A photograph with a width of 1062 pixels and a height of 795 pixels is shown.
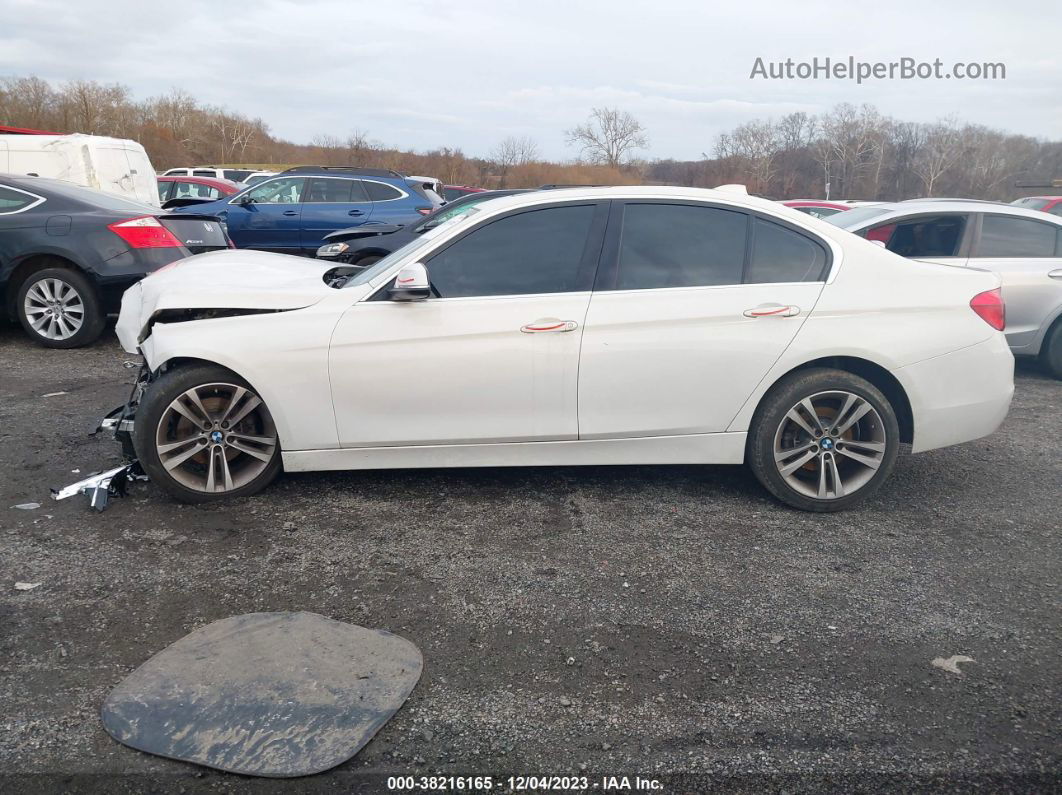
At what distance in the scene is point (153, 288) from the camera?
175 inches

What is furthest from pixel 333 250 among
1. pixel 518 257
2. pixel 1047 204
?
pixel 1047 204

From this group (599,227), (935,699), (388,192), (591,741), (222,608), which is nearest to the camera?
(591,741)

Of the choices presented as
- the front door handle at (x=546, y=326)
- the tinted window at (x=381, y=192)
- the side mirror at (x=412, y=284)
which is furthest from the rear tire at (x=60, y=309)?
the tinted window at (x=381, y=192)

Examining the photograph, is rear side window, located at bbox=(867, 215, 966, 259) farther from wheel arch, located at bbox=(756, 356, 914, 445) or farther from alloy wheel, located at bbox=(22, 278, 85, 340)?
alloy wheel, located at bbox=(22, 278, 85, 340)

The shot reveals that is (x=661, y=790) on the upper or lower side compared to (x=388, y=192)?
lower

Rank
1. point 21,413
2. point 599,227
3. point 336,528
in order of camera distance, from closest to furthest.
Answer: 1. point 336,528
2. point 599,227
3. point 21,413

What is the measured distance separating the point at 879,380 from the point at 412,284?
2568 millimetres

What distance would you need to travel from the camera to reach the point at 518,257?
166 inches

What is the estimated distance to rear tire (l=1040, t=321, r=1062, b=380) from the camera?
759 centimetres

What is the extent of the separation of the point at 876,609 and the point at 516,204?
2660 mm

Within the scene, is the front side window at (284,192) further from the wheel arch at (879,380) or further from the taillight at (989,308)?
the taillight at (989,308)

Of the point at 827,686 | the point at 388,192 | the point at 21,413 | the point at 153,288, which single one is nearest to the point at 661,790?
the point at 827,686

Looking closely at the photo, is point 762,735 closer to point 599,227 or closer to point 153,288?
point 599,227

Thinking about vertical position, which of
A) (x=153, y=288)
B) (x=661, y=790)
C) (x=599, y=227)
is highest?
(x=599, y=227)
